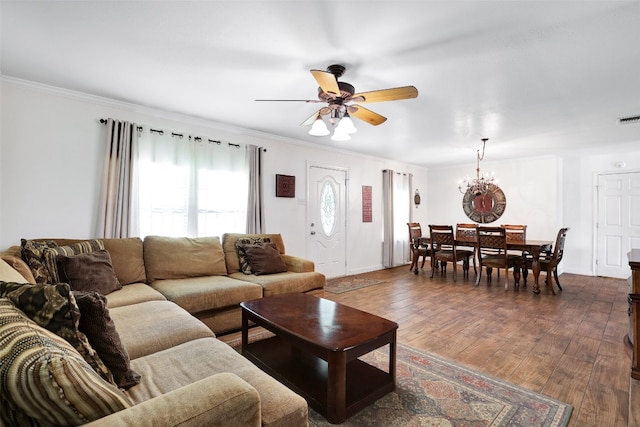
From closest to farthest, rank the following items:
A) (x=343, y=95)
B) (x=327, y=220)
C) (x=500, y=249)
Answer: (x=343, y=95)
(x=500, y=249)
(x=327, y=220)

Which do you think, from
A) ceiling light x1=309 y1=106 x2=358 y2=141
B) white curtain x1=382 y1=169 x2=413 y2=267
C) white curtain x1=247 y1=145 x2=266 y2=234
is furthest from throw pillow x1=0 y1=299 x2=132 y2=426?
white curtain x1=382 y1=169 x2=413 y2=267

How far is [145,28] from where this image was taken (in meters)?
1.97

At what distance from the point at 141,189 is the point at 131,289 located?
1.24m

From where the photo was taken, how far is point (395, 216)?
671 cm

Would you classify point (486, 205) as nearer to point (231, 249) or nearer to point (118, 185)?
point (231, 249)

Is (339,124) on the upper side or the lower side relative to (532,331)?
upper

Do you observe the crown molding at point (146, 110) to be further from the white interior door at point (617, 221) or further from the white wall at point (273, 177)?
the white interior door at point (617, 221)

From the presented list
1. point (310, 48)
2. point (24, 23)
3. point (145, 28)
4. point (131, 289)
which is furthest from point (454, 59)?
point (131, 289)

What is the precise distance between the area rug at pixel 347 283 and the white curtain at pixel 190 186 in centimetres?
165

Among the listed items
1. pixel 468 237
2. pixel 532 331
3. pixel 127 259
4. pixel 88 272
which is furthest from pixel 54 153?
pixel 468 237

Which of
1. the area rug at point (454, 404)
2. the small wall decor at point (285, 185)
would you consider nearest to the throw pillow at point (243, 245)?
the small wall decor at point (285, 185)

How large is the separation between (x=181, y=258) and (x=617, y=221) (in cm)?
704

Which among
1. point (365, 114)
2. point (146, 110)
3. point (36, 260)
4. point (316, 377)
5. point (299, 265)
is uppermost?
point (146, 110)

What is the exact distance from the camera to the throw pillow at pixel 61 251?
2303 millimetres
